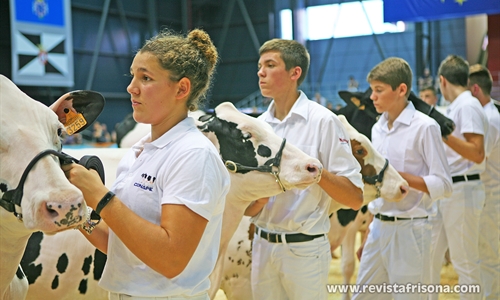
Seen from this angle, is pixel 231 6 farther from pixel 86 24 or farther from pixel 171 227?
pixel 171 227

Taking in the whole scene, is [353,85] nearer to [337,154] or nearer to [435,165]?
[435,165]

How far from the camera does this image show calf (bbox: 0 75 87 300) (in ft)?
5.14

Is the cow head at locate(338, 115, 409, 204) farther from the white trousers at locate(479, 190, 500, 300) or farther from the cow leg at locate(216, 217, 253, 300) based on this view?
the white trousers at locate(479, 190, 500, 300)

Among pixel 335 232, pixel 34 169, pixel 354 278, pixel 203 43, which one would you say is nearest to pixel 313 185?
pixel 203 43

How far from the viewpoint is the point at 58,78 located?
1825cm

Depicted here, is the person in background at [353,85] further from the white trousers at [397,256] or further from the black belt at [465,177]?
the white trousers at [397,256]

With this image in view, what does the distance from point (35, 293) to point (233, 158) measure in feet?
4.44

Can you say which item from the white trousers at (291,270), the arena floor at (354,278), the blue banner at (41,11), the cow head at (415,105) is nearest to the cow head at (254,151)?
the white trousers at (291,270)

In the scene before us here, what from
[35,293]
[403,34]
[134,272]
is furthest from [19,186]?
[403,34]

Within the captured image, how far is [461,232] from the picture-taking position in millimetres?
4758

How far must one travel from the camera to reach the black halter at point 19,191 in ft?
5.45

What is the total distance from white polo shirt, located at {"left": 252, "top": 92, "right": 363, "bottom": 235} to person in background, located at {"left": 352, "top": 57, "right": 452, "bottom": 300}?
794 mm

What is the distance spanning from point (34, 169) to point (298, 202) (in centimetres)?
170

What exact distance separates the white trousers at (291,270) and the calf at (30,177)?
142cm
